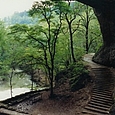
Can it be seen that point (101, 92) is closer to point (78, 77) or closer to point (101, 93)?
point (101, 93)

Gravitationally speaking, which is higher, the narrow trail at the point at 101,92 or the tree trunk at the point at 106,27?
the tree trunk at the point at 106,27

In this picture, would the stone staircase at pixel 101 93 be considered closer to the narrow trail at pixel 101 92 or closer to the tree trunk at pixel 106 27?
the narrow trail at pixel 101 92

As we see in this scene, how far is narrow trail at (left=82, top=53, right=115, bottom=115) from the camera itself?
15.8 meters

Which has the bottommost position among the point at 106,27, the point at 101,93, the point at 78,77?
the point at 101,93

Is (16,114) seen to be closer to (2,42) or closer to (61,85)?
(61,85)

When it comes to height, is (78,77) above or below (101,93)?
above

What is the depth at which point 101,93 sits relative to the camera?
718 inches

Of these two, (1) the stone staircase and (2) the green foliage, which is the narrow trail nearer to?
(1) the stone staircase

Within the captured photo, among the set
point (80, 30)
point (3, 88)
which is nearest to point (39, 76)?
point (3, 88)

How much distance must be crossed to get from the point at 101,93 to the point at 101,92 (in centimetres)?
11

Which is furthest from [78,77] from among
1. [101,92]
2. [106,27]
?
[106,27]

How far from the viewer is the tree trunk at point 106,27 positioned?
21748 mm

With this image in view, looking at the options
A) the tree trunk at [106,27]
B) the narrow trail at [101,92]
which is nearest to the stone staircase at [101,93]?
the narrow trail at [101,92]

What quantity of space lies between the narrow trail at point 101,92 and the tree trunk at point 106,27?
6.02ft
